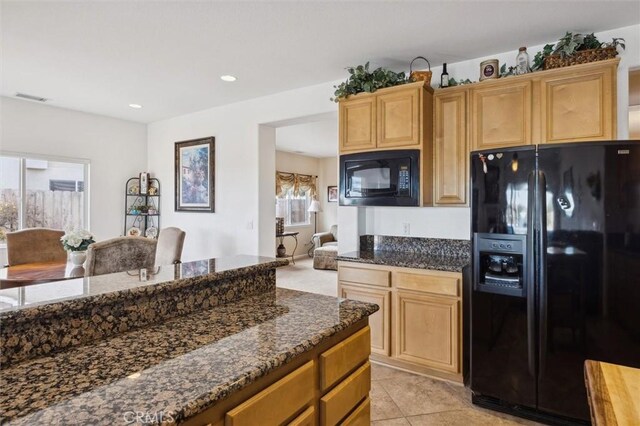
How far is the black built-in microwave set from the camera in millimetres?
2873

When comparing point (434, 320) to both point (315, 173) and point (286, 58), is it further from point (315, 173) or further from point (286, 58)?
point (315, 173)

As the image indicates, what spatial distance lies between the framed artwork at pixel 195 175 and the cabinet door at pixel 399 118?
249 cm

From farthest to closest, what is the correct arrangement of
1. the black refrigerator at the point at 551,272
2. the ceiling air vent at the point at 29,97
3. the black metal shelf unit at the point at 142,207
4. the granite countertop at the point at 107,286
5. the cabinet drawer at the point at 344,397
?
1. the black metal shelf unit at the point at 142,207
2. the ceiling air vent at the point at 29,97
3. the black refrigerator at the point at 551,272
4. the cabinet drawer at the point at 344,397
5. the granite countertop at the point at 107,286

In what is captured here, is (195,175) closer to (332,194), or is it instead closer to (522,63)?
(522,63)

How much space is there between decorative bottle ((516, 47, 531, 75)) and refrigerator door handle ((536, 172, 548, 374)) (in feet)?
3.04

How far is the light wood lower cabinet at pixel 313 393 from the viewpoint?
2.92 feet

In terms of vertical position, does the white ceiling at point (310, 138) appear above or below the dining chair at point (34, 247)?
above

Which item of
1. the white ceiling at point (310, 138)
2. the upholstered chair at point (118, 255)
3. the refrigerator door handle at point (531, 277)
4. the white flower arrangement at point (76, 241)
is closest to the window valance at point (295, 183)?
the white ceiling at point (310, 138)

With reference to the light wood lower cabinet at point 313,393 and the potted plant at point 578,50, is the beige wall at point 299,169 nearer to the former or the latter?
the potted plant at point 578,50

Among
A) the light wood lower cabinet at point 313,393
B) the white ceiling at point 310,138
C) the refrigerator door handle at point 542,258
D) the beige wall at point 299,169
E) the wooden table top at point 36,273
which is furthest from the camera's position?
the beige wall at point 299,169

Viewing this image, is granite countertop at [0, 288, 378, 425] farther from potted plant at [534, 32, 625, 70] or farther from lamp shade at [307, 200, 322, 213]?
lamp shade at [307, 200, 322, 213]

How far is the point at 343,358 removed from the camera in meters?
1.30

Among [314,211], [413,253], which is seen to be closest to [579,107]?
[413,253]

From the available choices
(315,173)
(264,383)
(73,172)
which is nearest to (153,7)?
(264,383)
